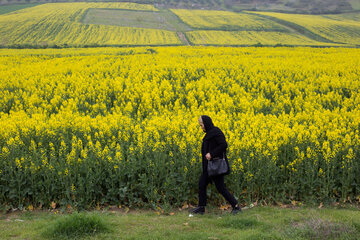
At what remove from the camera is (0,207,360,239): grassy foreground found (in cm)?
621

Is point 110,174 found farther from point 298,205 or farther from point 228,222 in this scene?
point 298,205

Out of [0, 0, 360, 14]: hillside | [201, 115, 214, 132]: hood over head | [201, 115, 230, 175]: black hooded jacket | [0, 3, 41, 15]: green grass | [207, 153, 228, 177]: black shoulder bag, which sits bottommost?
[207, 153, 228, 177]: black shoulder bag

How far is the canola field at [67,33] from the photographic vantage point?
188 feet

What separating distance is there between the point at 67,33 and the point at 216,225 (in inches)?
2523

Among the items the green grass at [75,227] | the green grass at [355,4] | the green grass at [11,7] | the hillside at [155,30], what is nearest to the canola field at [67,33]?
the hillside at [155,30]

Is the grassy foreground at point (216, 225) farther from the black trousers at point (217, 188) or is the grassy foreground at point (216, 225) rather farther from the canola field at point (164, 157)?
the canola field at point (164, 157)

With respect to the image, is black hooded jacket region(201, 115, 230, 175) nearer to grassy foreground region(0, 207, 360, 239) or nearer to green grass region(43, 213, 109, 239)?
grassy foreground region(0, 207, 360, 239)

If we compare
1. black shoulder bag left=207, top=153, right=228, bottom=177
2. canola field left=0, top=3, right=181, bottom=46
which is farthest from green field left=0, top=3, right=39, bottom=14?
black shoulder bag left=207, top=153, right=228, bottom=177

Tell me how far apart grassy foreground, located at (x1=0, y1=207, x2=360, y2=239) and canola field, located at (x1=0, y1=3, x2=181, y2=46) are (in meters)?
48.6

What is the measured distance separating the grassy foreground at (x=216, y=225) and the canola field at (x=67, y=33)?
159 ft

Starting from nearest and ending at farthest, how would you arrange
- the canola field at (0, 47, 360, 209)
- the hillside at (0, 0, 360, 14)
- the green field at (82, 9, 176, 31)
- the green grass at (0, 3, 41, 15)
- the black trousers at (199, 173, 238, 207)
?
the black trousers at (199, 173, 238, 207) → the canola field at (0, 47, 360, 209) → the green field at (82, 9, 176, 31) → the green grass at (0, 3, 41, 15) → the hillside at (0, 0, 360, 14)

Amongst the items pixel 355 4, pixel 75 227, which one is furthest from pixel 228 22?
pixel 75 227

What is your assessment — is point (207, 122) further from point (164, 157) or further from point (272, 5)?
point (272, 5)

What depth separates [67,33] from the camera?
211 ft
